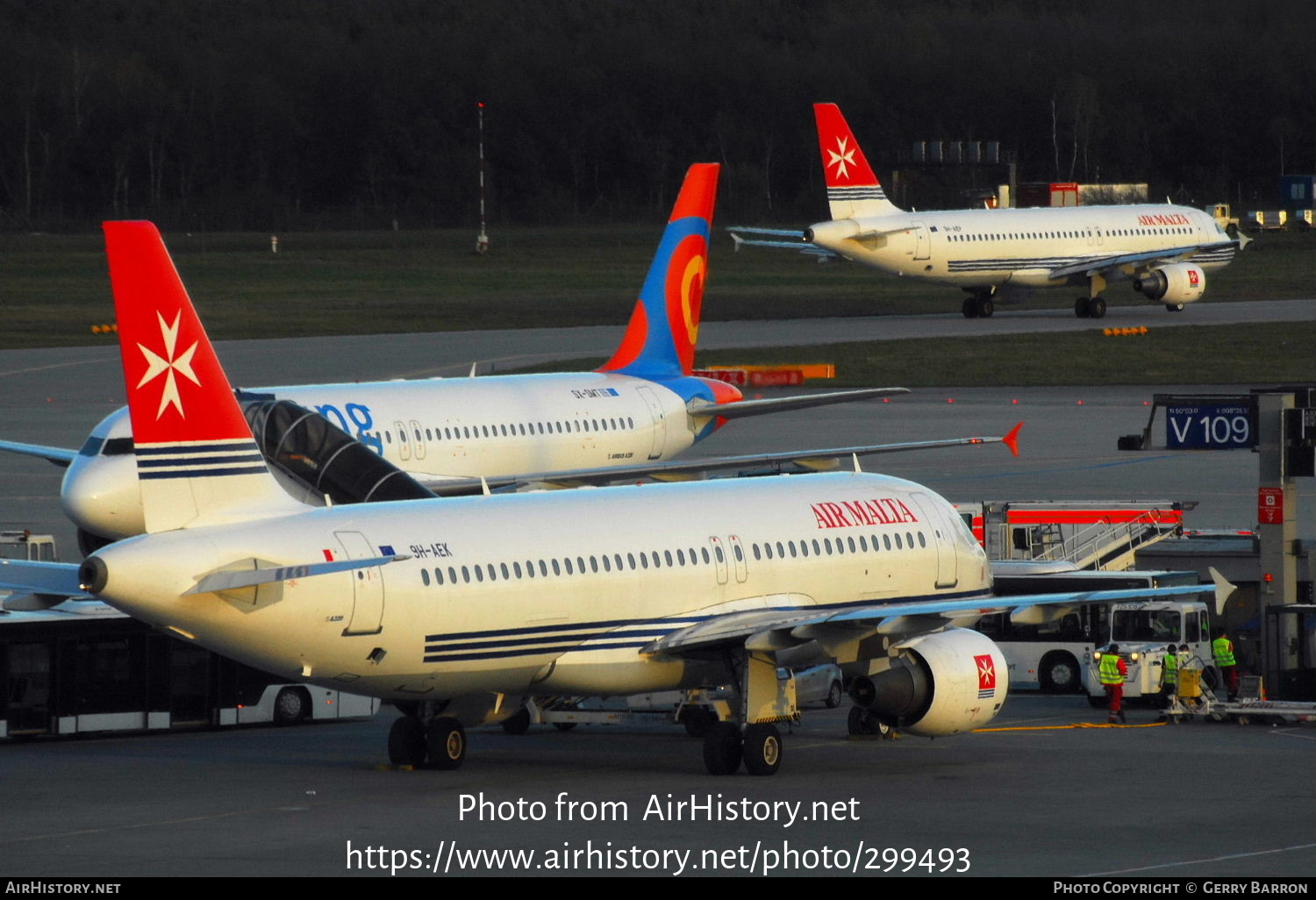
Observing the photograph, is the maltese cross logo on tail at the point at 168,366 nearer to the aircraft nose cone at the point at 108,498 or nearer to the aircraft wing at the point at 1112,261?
the aircraft nose cone at the point at 108,498

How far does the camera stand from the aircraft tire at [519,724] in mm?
32094

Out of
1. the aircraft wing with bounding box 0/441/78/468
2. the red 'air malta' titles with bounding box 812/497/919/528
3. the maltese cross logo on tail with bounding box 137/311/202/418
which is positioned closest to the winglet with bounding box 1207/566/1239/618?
the red 'air malta' titles with bounding box 812/497/919/528

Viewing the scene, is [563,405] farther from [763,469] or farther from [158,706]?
[158,706]

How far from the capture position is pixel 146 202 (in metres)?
161

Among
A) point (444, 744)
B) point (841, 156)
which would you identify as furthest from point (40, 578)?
point (841, 156)

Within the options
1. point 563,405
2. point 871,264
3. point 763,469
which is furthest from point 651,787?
point 871,264

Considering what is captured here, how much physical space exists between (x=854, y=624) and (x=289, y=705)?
36.1ft

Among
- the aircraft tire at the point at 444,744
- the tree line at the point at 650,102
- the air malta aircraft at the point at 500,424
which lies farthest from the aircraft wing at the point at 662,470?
the tree line at the point at 650,102

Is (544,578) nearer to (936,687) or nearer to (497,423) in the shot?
(936,687)

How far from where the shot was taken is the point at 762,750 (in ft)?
90.0

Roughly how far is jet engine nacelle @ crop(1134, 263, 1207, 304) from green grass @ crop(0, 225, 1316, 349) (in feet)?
33.6

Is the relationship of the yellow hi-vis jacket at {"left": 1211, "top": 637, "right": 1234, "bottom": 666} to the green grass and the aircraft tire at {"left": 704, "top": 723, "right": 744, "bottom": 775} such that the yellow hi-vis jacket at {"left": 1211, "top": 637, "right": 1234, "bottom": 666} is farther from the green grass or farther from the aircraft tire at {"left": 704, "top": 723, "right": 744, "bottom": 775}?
the green grass

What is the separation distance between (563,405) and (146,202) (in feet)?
397

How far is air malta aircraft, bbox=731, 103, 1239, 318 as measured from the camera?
317 feet
